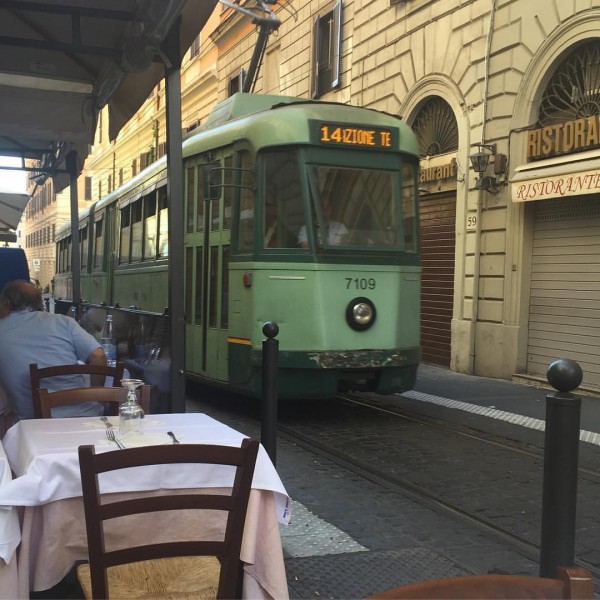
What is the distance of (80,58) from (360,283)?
3312 millimetres

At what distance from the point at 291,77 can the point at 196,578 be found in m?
18.5

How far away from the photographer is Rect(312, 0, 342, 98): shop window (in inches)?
674

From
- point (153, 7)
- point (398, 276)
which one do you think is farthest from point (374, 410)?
point (153, 7)

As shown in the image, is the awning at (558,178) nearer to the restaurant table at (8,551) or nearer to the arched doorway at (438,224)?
the arched doorway at (438,224)

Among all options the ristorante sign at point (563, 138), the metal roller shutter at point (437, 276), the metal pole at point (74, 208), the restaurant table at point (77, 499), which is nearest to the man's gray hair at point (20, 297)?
the restaurant table at point (77, 499)

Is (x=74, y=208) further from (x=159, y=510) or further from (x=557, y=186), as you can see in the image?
(x=159, y=510)

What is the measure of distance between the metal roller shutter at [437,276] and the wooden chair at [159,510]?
1061cm

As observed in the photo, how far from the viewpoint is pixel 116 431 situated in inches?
119

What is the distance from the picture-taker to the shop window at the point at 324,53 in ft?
56.1

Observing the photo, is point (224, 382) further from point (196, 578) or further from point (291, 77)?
point (291, 77)

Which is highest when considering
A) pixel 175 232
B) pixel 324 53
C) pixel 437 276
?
pixel 324 53

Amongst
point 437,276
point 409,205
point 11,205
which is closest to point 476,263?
point 437,276

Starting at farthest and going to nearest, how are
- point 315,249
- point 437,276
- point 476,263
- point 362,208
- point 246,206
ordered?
1. point 437,276
2. point 476,263
3. point 246,206
4. point 362,208
5. point 315,249

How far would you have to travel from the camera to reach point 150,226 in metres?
9.73
